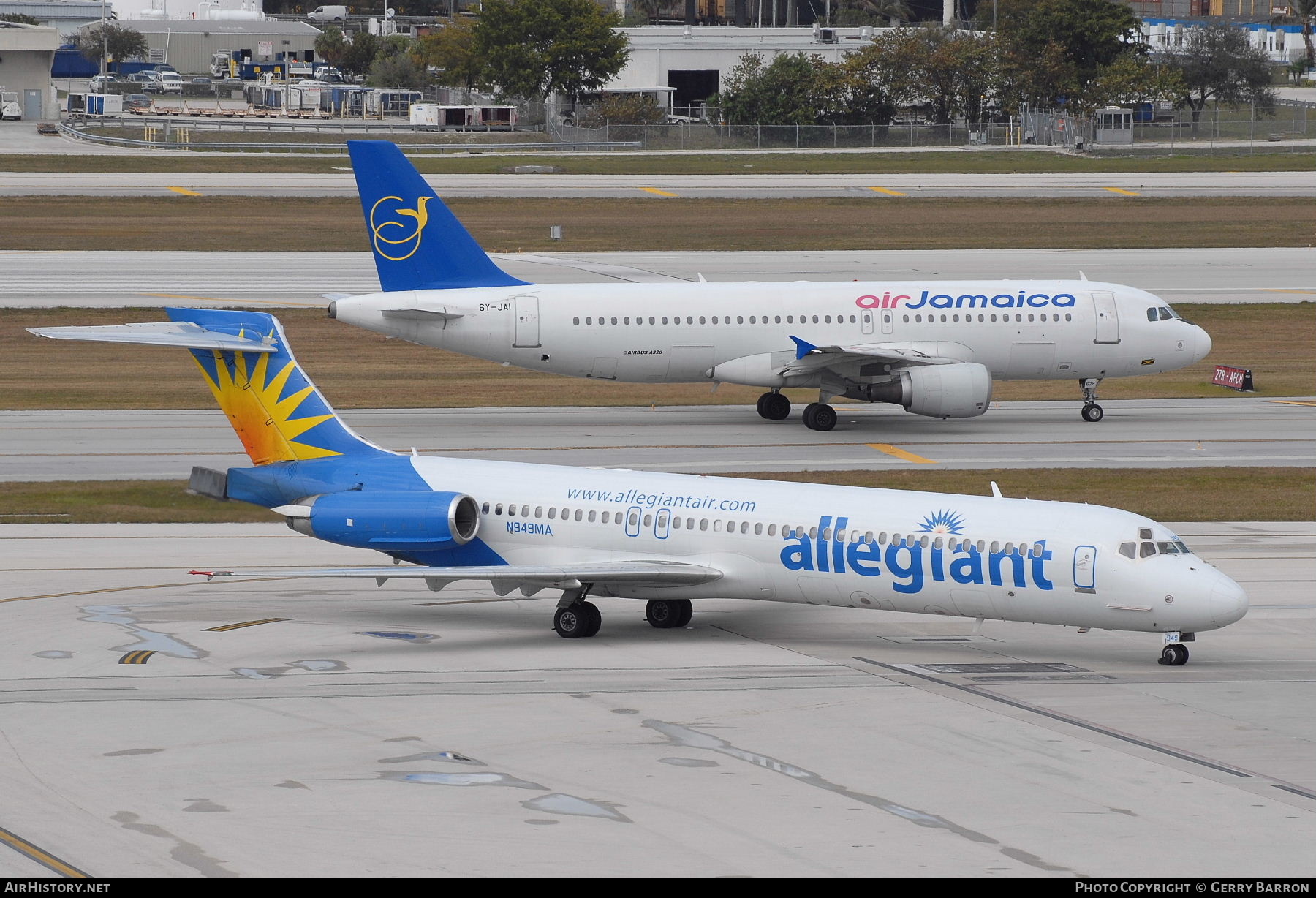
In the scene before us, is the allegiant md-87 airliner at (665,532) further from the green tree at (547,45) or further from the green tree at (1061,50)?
the green tree at (547,45)

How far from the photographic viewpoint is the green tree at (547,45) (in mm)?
155625

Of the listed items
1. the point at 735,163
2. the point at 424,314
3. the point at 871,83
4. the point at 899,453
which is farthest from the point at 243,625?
the point at 871,83

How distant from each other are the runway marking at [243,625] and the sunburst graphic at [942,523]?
11.8 m

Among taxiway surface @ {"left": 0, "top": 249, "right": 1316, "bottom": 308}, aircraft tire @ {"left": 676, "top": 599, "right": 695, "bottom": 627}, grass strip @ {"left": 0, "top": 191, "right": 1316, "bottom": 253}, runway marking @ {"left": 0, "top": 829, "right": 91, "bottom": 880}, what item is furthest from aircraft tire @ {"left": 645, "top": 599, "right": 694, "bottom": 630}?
grass strip @ {"left": 0, "top": 191, "right": 1316, "bottom": 253}

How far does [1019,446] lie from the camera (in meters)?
49.0

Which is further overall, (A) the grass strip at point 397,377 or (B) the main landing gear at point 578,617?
(A) the grass strip at point 397,377

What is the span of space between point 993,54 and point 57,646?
131126 mm

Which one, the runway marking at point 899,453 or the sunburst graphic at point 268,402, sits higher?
the sunburst graphic at point 268,402

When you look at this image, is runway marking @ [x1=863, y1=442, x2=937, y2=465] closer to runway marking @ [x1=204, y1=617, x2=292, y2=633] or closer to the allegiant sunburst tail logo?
the allegiant sunburst tail logo

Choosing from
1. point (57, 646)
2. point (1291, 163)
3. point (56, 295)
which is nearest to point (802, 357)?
point (57, 646)

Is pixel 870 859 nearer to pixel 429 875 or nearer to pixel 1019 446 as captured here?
pixel 429 875

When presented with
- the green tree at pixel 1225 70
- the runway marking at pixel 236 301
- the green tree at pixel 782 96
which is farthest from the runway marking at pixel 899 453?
the green tree at pixel 1225 70

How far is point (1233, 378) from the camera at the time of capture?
59.0 metres

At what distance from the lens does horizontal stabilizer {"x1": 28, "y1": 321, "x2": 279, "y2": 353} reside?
31.8 m
